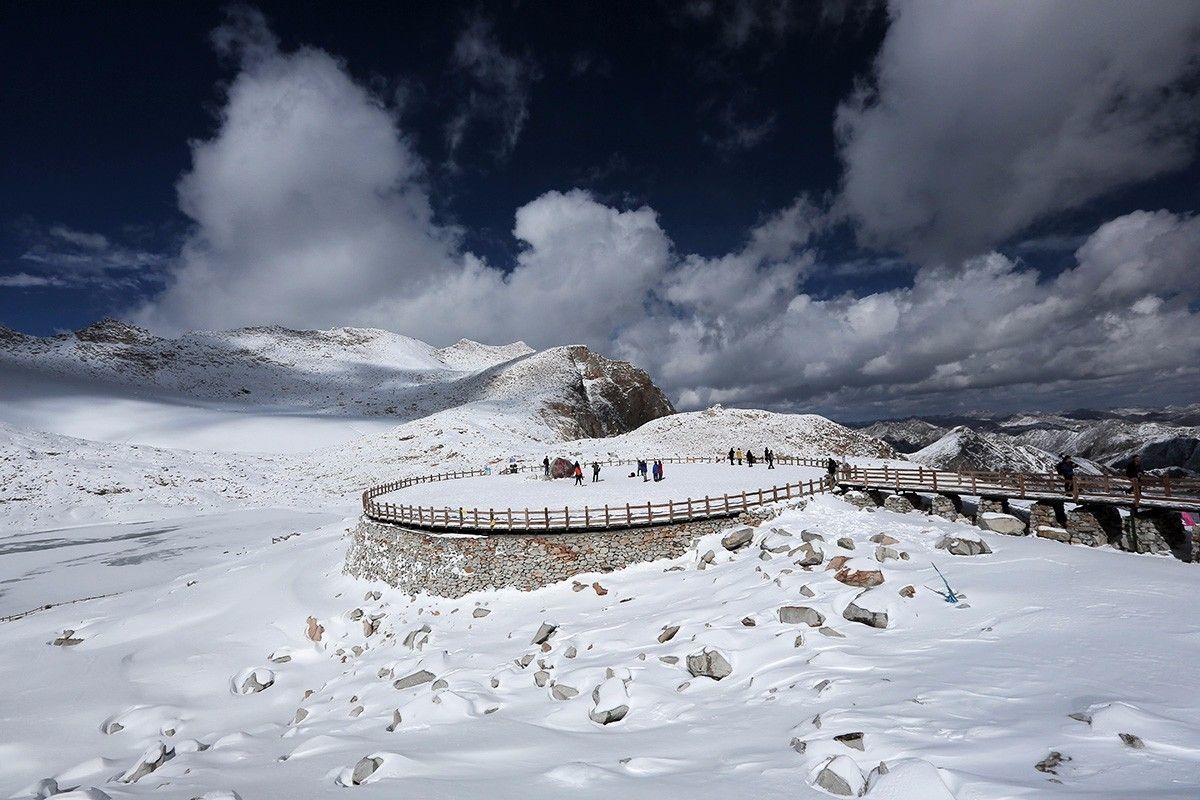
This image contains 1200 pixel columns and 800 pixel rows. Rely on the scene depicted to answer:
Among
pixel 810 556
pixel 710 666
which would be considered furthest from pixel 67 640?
pixel 810 556

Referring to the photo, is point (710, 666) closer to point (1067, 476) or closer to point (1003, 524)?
point (1003, 524)

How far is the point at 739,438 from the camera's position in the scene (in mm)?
70312

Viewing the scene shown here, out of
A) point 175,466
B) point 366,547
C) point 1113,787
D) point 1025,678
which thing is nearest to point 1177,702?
point 1025,678

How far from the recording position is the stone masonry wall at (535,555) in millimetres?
23609

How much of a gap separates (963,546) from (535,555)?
17.3m

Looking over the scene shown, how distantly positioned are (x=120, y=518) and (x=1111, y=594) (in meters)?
71.0

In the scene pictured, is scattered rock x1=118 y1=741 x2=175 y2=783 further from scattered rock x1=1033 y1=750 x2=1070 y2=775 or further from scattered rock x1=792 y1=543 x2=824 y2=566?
scattered rock x1=792 y1=543 x2=824 y2=566

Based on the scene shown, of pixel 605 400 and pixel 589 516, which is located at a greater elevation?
pixel 605 400

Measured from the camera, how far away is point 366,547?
29359 millimetres

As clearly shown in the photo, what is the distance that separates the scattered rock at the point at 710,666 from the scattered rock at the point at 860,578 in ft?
19.0

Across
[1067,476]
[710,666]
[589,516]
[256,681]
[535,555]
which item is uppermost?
[1067,476]

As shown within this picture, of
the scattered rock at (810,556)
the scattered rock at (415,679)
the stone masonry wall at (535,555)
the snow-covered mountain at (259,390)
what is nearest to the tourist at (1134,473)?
the scattered rock at (810,556)

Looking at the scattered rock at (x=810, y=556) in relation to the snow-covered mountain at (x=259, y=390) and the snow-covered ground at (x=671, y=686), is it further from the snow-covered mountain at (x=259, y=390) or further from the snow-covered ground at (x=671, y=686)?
the snow-covered mountain at (x=259, y=390)

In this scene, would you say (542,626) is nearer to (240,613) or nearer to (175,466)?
(240,613)
